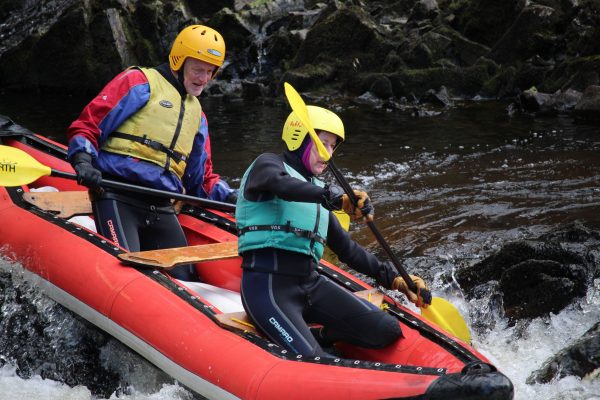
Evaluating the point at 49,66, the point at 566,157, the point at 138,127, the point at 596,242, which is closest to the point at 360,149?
the point at 566,157

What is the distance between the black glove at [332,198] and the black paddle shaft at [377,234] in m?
0.07

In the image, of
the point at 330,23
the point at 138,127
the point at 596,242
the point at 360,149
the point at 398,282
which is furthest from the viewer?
the point at 330,23

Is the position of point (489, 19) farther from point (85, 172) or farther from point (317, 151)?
point (317, 151)

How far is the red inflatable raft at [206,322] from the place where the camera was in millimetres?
2916

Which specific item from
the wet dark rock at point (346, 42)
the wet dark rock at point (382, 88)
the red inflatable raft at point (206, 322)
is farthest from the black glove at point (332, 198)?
the wet dark rock at point (346, 42)

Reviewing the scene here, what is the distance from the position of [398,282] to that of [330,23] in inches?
468

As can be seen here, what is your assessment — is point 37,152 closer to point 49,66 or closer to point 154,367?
point 154,367

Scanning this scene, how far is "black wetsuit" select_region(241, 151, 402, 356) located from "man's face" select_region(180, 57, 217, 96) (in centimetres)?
110

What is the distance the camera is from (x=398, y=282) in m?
3.88

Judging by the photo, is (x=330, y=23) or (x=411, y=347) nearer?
(x=411, y=347)

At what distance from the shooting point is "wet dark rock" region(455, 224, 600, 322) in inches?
185

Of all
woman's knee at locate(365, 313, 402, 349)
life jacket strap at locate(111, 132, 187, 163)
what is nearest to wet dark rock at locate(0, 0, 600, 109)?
life jacket strap at locate(111, 132, 187, 163)

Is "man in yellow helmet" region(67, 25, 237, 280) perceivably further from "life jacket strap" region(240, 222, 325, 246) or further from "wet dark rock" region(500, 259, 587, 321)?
"wet dark rock" region(500, 259, 587, 321)

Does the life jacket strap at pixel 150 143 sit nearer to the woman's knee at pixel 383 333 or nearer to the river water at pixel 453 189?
the river water at pixel 453 189
